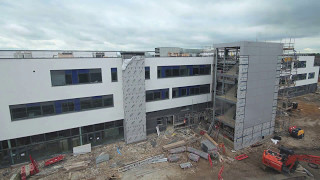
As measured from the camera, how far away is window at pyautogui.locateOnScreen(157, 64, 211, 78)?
2247 cm

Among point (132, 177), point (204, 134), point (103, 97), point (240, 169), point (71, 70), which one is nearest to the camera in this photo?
point (132, 177)

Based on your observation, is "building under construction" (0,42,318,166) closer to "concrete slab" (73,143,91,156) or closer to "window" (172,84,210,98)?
"window" (172,84,210,98)

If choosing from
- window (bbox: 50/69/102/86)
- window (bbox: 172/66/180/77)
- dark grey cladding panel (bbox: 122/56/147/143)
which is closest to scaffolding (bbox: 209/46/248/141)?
window (bbox: 172/66/180/77)

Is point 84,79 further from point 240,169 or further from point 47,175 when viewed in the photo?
point 240,169

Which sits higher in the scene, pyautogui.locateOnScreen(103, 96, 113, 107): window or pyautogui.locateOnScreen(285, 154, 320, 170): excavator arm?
pyautogui.locateOnScreen(103, 96, 113, 107): window

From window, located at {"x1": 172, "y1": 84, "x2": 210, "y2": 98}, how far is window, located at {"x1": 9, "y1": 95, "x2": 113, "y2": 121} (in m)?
9.17

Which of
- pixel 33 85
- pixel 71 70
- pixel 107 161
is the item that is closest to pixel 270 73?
pixel 107 161

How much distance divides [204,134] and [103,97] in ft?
46.3

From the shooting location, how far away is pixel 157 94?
75.0 ft

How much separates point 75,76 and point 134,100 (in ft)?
23.3

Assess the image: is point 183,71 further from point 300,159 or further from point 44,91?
point 44,91

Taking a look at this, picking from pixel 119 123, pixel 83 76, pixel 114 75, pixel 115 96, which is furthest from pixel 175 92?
pixel 83 76

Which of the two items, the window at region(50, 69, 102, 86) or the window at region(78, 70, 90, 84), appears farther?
the window at region(78, 70, 90, 84)

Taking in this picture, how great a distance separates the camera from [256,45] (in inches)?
720
